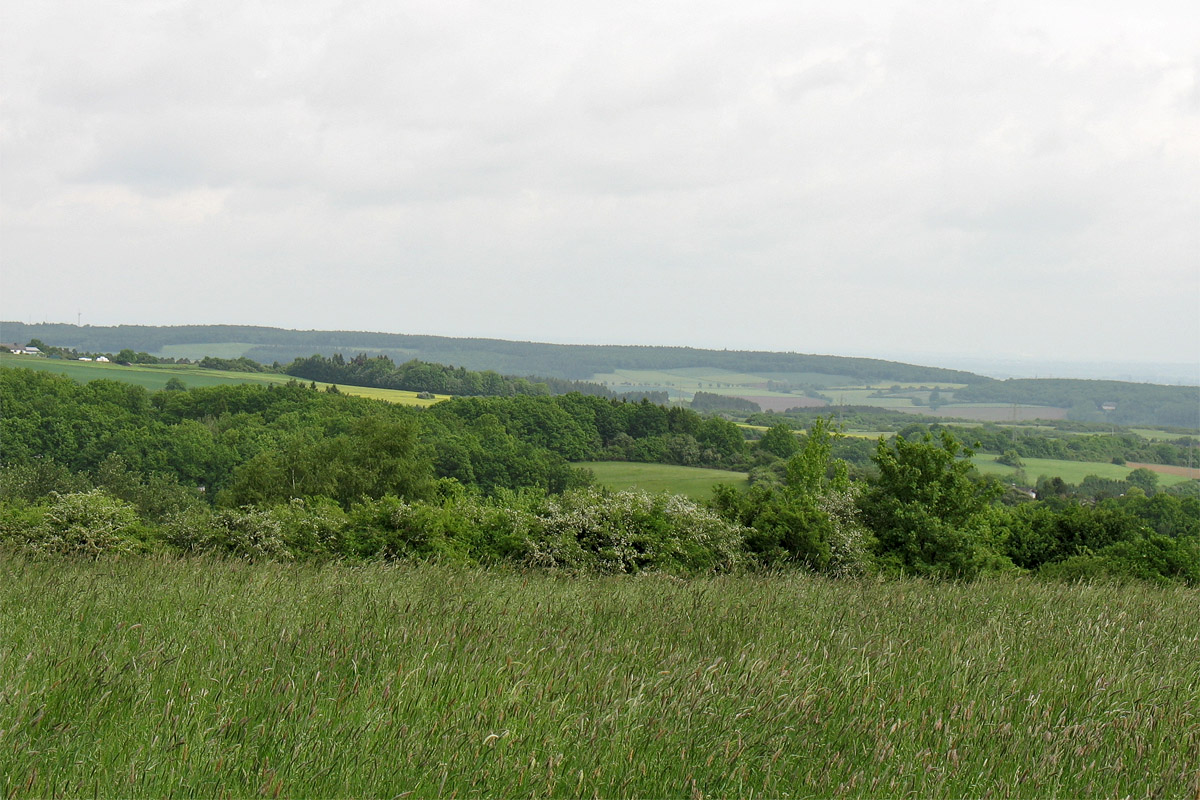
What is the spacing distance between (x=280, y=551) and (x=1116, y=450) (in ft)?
354

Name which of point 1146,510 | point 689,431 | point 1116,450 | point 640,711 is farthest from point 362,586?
point 1116,450

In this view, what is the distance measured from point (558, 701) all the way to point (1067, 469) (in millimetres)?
97115

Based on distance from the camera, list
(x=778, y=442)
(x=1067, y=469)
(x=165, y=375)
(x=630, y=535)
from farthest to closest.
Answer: (x=165, y=375)
(x=1067, y=469)
(x=778, y=442)
(x=630, y=535)

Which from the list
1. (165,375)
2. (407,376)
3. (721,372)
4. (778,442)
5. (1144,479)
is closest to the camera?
(778,442)

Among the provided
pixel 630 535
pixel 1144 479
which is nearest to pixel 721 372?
pixel 1144 479

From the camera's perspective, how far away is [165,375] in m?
110

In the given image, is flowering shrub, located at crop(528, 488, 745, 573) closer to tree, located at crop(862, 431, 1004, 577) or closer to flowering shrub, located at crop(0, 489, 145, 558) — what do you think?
flowering shrub, located at crop(0, 489, 145, 558)

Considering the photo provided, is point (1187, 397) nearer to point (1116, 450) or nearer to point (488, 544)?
point (1116, 450)

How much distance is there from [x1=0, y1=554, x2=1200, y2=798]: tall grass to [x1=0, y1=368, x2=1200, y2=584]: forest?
14.8 ft

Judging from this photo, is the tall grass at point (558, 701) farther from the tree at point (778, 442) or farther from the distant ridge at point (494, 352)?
the distant ridge at point (494, 352)

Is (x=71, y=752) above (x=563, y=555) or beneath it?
above

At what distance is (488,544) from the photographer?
50.6ft

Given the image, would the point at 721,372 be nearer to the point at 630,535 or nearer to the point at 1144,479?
the point at 1144,479

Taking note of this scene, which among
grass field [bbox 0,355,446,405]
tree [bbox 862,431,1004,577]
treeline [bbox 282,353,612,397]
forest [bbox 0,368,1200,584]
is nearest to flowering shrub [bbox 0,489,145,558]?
forest [bbox 0,368,1200,584]
